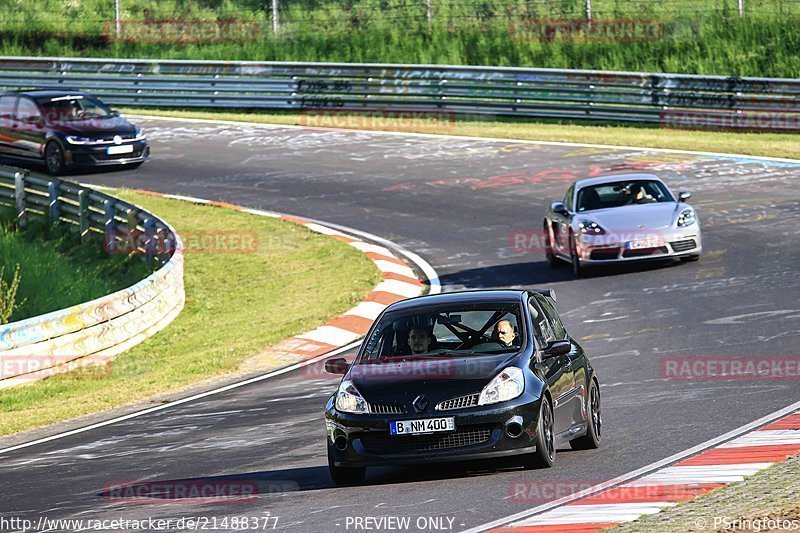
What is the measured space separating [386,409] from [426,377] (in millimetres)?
374

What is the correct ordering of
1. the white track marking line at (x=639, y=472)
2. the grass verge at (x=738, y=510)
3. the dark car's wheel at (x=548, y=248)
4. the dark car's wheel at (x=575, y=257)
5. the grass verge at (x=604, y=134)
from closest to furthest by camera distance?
the grass verge at (x=738, y=510) → the white track marking line at (x=639, y=472) → the dark car's wheel at (x=575, y=257) → the dark car's wheel at (x=548, y=248) → the grass verge at (x=604, y=134)

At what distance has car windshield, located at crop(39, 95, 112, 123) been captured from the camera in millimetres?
30297

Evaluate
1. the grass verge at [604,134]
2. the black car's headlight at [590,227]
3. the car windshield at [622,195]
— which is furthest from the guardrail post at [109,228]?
the grass verge at [604,134]

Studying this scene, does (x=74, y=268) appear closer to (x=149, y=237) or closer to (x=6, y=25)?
(x=149, y=237)

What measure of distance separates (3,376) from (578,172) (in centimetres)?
1507

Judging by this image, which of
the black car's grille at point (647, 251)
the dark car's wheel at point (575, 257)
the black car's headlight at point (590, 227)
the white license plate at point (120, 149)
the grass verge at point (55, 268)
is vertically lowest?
the grass verge at point (55, 268)

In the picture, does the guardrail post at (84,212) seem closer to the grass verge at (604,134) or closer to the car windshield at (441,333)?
the grass verge at (604,134)

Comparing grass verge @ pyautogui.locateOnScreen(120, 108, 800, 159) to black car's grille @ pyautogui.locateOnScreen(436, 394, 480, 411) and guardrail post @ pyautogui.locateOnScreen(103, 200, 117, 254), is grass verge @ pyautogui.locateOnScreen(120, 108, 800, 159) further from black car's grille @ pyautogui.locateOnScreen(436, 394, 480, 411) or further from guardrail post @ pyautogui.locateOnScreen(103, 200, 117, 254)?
black car's grille @ pyautogui.locateOnScreen(436, 394, 480, 411)

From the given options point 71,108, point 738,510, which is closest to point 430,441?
point 738,510

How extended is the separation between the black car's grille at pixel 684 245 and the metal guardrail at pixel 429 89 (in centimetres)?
1171

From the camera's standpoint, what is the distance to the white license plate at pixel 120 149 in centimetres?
3028

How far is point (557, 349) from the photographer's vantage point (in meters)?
9.62

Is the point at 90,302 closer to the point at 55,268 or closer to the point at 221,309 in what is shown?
the point at 221,309

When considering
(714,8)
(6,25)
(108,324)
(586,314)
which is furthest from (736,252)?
(6,25)
